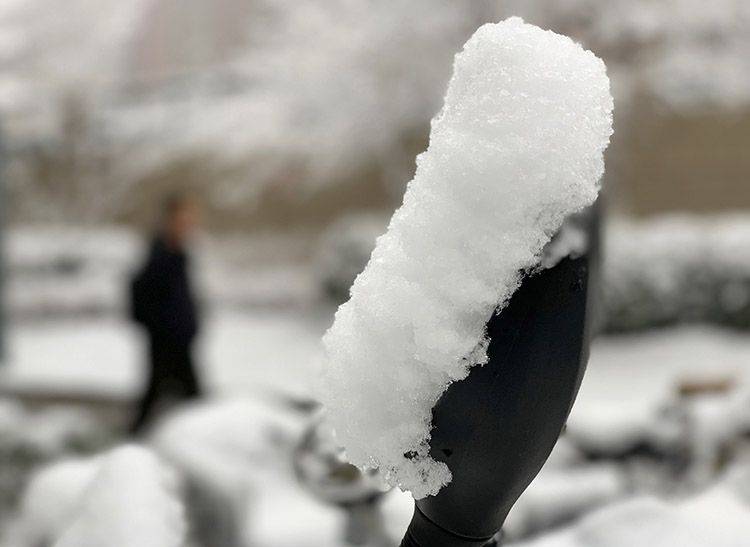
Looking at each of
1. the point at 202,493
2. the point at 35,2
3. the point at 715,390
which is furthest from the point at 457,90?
the point at 35,2

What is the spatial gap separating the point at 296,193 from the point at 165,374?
26.4 ft

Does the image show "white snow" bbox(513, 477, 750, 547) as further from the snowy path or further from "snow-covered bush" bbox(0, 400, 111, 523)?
the snowy path

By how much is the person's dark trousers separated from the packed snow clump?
12.7ft

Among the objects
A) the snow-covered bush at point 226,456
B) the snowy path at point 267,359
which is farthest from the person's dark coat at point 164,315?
the snow-covered bush at point 226,456

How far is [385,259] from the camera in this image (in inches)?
28.6

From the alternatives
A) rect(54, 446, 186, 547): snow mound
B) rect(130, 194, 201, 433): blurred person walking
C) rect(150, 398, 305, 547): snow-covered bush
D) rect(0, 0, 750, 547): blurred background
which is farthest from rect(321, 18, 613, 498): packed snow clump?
rect(130, 194, 201, 433): blurred person walking

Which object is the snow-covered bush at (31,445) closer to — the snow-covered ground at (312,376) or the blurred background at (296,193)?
the blurred background at (296,193)

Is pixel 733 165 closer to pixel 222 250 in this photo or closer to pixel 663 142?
pixel 663 142

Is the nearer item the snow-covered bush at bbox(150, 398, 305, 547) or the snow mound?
the snow mound

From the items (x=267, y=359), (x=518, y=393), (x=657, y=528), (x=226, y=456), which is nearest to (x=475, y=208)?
(x=518, y=393)

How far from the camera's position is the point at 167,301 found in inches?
172

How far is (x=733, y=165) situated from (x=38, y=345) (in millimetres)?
10091

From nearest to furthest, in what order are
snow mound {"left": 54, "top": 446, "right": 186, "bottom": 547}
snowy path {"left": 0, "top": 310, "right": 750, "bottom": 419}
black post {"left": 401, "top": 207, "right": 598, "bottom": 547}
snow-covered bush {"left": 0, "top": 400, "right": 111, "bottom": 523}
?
1. black post {"left": 401, "top": 207, "right": 598, "bottom": 547}
2. snow mound {"left": 54, "top": 446, "right": 186, "bottom": 547}
3. snow-covered bush {"left": 0, "top": 400, "right": 111, "bottom": 523}
4. snowy path {"left": 0, "top": 310, "right": 750, "bottom": 419}

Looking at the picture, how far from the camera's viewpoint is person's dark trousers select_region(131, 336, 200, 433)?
4.44 metres
